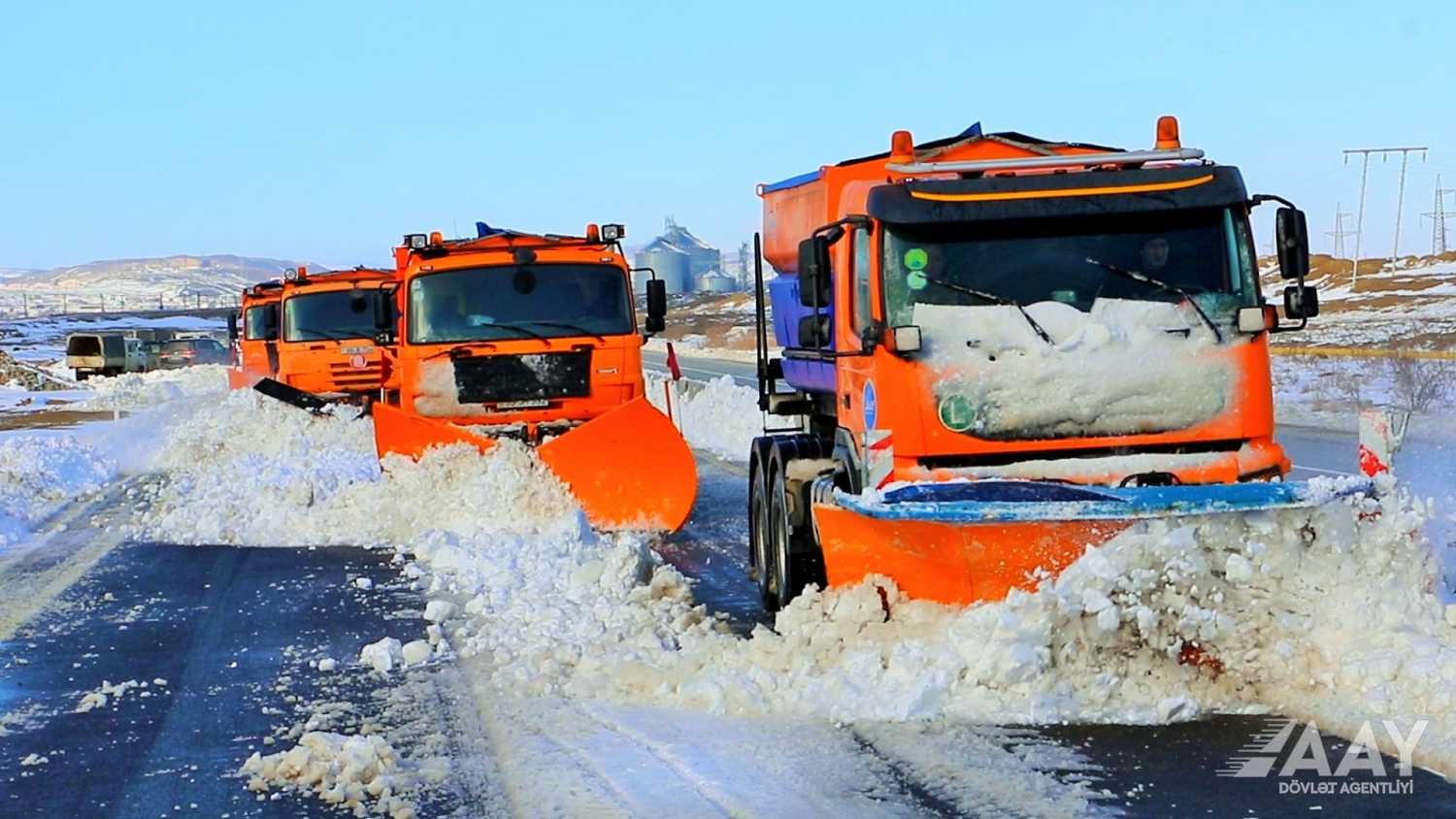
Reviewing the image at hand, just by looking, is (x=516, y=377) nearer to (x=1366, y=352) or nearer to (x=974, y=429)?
(x=974, y=429)

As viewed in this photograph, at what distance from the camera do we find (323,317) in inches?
892

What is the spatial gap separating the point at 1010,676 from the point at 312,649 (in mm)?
3999

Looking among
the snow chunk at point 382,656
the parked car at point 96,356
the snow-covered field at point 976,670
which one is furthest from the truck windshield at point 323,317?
the parked car at point 96,356

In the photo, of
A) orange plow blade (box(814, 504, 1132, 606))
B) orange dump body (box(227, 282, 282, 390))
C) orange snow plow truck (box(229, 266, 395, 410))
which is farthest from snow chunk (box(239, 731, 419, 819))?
orange dump body (box(227, 282, 282, 390))

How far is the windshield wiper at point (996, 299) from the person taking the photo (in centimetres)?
792

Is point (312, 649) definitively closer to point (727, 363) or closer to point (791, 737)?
point (791, 737)

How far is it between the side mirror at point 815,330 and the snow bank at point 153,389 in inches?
994

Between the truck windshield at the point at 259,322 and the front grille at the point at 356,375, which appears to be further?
the truck windshield at the point at 259,322

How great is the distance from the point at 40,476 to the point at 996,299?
14.3m

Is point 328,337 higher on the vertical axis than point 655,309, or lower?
lower

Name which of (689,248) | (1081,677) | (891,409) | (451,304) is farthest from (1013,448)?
(689,248)

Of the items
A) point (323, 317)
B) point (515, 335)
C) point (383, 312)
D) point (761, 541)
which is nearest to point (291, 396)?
point (323, 317)

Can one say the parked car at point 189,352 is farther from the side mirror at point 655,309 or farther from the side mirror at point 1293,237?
the side mirror at point 1293,237

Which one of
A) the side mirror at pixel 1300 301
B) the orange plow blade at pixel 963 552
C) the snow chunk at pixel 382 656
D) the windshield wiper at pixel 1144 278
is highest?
the windshield wiper at pixel 1144 278
